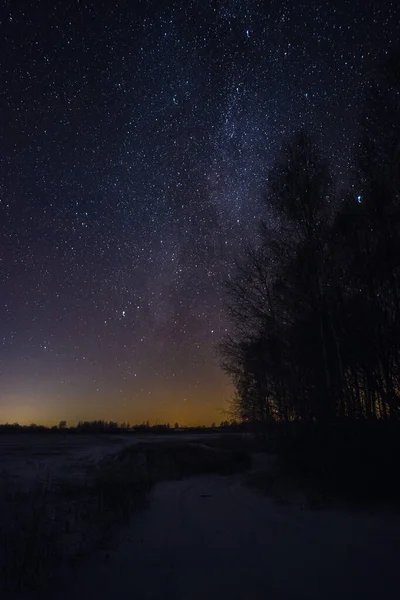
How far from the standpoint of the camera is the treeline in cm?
1144

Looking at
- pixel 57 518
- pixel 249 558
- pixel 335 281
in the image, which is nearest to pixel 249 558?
pixel 249 558

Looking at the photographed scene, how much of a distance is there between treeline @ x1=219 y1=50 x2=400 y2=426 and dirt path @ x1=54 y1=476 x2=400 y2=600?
4.00 m

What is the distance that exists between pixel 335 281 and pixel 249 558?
9617mm

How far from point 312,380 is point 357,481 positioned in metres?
6.34

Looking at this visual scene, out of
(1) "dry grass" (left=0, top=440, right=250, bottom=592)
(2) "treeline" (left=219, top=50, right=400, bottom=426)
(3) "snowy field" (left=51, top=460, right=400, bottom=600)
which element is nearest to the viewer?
(3) "snowy field" (left=51, top=460, right=400, bottom=600)

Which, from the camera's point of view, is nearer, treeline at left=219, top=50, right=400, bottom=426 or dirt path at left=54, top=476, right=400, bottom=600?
dirt path at left=54, top=476, right=400, bottom=600

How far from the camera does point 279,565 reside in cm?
→ 523

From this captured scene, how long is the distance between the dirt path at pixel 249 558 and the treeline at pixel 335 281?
13.1ft

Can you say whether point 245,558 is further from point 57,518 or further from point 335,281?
point 335,281

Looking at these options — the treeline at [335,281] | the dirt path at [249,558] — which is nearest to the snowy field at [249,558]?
the dirt path at [249,558]

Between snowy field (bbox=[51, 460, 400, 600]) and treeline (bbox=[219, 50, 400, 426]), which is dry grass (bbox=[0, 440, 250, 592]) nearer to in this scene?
snowy field (bbox=[51, 460, 400, 600])

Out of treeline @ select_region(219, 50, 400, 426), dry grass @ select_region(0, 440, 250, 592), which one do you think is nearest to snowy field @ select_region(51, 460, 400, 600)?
dry grass @ select_region(0, 440, 250, 592)

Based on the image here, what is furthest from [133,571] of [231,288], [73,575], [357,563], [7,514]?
[231,288]

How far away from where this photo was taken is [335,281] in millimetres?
13570
